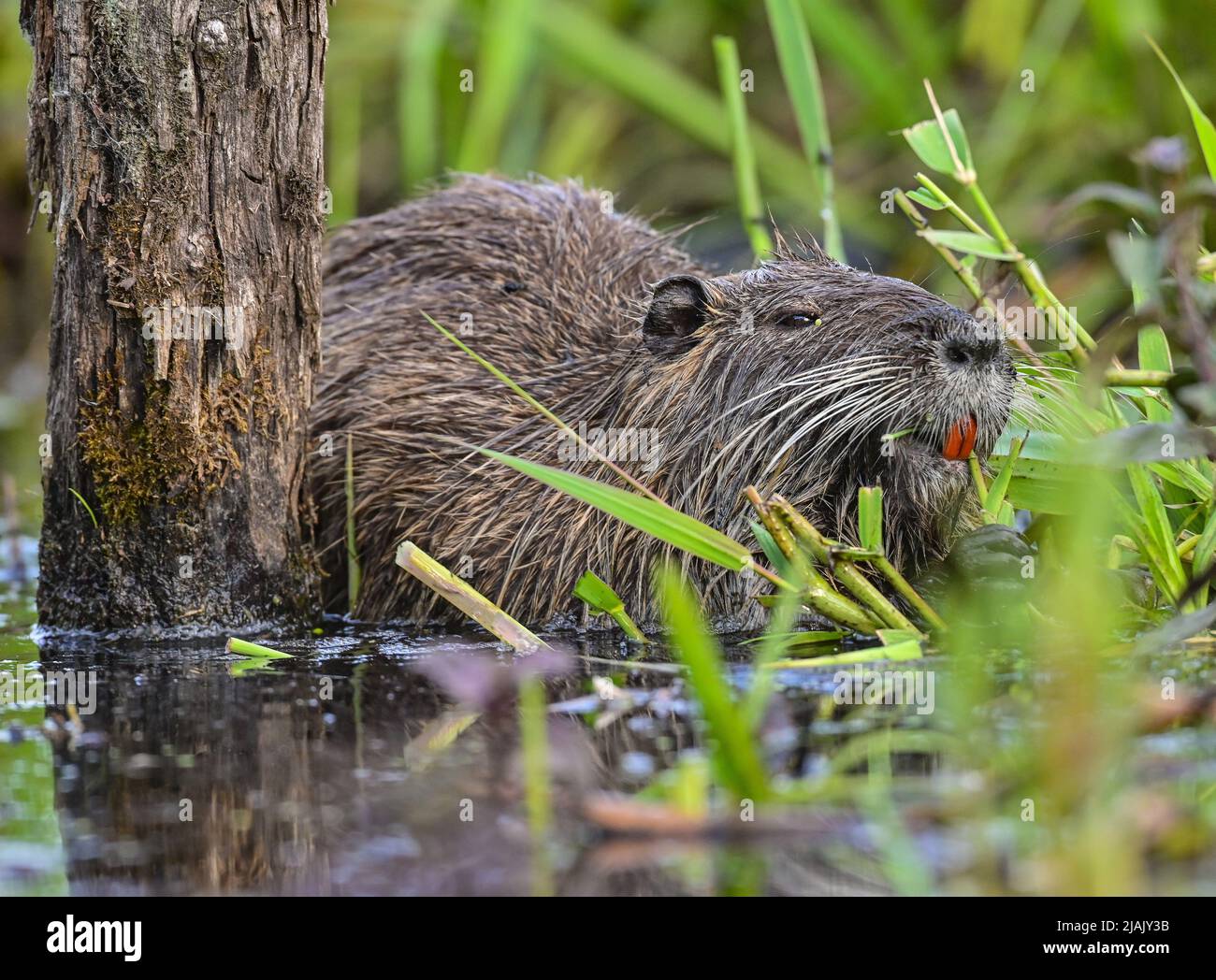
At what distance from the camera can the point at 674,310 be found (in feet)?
12.8

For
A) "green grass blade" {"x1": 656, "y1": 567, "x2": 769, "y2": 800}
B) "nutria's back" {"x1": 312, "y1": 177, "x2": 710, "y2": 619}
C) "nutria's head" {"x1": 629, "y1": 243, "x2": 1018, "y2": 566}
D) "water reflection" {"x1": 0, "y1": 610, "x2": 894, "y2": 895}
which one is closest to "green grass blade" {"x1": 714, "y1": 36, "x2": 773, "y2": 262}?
"nutria's back" {"x1": 312, "y1": 177, "x2": 710, "y2": 619}

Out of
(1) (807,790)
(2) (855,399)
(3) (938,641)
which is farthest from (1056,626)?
(1) (807,790)

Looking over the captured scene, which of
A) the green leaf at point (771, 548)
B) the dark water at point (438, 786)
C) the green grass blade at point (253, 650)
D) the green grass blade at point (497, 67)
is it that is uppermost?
the green grass blade at point (497, 67)

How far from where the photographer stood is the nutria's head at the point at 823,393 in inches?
135

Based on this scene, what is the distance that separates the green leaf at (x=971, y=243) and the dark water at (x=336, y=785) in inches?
39.6

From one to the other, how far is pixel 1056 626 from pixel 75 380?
2056mm

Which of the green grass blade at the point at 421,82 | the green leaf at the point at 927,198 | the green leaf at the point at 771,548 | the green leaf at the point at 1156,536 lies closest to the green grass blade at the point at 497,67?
the green grass blade at the point at 421,82

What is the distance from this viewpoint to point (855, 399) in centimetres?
349

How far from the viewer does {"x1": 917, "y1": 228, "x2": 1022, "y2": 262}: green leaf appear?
3387 mm

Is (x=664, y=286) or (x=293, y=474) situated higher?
(x=664, y=286)

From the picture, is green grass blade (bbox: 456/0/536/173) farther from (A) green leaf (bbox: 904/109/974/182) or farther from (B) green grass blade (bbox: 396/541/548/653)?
(B) green grass blade (bbox: 396/541/548/653)

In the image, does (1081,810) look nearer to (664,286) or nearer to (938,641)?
(938,641)

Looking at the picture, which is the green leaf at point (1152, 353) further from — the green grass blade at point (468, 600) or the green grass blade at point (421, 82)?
the green grass blade at point (421, 82)
